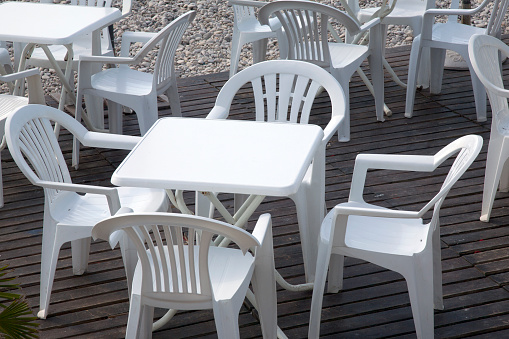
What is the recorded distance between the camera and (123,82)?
17.1ft

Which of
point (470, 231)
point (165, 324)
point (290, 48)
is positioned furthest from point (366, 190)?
point (165, 324)

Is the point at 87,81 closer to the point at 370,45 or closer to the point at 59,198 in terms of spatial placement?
the point at 59,198

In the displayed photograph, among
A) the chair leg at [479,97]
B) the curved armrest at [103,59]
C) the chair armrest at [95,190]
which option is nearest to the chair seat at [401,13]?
the chair leg at [479,97]

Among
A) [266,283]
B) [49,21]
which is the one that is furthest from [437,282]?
[49,21]

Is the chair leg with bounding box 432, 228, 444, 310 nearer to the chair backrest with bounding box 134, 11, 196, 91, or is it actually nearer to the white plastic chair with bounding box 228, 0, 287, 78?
the chair backrest with bounding box 134, 11, 196, 91

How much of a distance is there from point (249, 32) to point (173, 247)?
380cm

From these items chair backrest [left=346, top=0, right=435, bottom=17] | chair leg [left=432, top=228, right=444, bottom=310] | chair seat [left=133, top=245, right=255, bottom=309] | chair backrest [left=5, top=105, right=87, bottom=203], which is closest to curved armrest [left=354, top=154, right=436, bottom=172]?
chair leg [left=432, top=228, right=444, bottom=310]

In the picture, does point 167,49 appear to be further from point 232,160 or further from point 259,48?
point 232,160

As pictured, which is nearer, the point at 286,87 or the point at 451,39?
the point at 286,87

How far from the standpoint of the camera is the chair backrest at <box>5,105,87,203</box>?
337 centimetres

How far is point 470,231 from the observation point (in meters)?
4.34

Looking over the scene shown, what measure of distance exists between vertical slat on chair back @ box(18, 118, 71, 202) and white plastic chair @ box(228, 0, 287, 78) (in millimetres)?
2771

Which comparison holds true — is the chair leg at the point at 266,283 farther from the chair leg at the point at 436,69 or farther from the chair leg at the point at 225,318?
the chair leg at the point at 436,69

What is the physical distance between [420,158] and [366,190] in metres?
1.46
